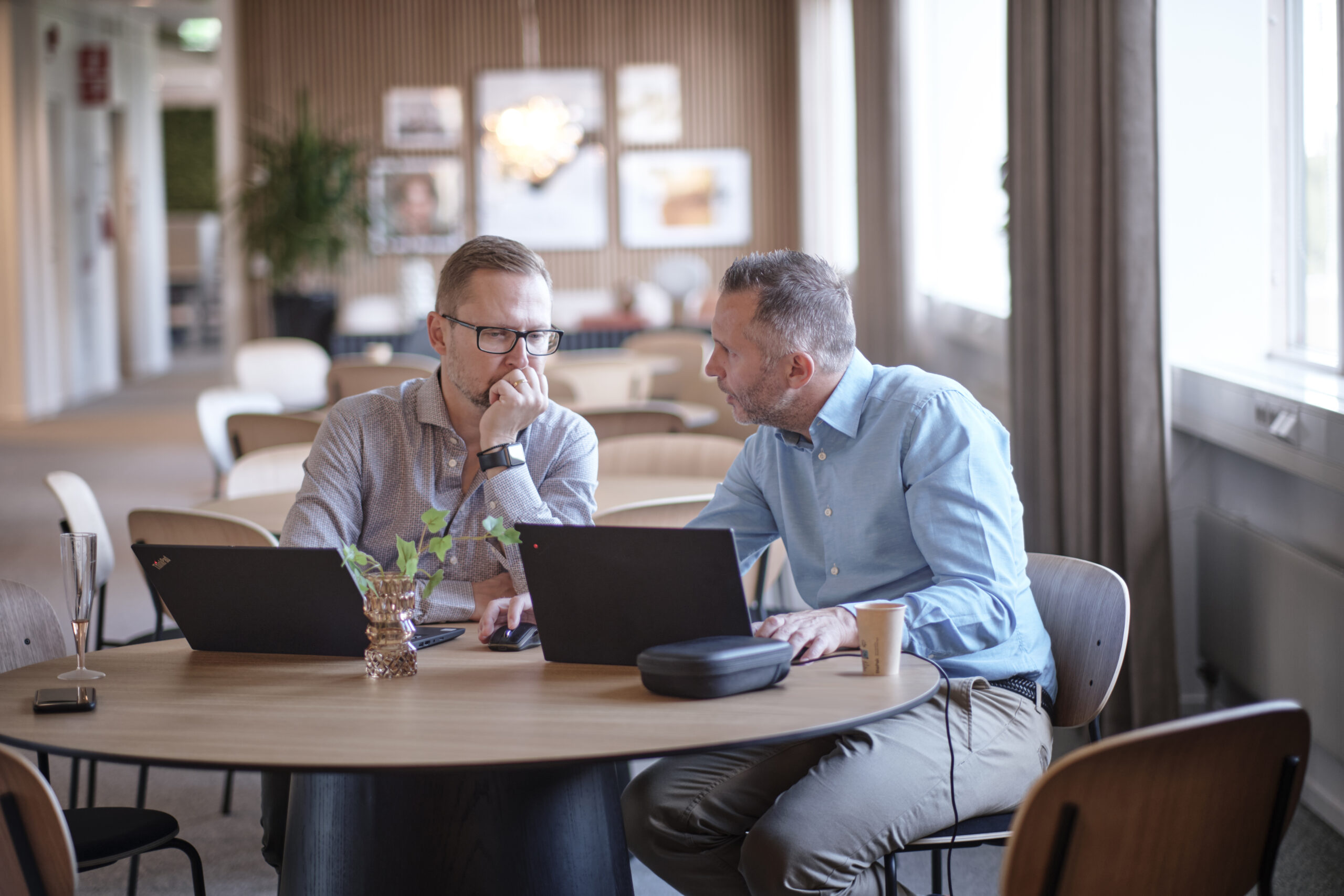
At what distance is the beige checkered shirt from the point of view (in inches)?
87.1

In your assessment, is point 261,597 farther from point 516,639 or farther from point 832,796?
point 832,796

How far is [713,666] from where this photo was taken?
1586 mm

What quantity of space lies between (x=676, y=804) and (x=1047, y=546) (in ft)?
7.80

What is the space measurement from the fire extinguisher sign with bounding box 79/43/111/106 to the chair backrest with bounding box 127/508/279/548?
11503 millimetres

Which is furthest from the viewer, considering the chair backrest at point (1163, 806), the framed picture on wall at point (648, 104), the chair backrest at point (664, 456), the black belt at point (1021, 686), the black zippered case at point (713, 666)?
the framed picture on wall at point (648, 104)

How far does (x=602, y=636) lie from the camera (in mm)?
1771

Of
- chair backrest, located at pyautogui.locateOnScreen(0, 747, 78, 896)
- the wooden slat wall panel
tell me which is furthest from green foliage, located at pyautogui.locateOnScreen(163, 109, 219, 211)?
chair backrest, located at pyautogui.locateOnScreen(0, 747, 78, 896)

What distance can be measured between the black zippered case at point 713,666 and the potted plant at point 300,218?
852 centimetres

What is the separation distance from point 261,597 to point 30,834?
1.51 feet

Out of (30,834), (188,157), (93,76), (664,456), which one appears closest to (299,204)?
(93,76)

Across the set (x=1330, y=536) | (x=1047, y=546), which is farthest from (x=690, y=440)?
(x=1330, y=536)

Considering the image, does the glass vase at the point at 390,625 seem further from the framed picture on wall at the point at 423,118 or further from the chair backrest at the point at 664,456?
the framed picture on wall at the point at 423,118

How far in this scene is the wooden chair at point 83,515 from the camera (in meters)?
3.23

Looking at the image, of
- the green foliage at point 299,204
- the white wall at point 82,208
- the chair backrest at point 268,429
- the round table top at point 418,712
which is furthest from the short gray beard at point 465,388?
the white wall at point 82,208
